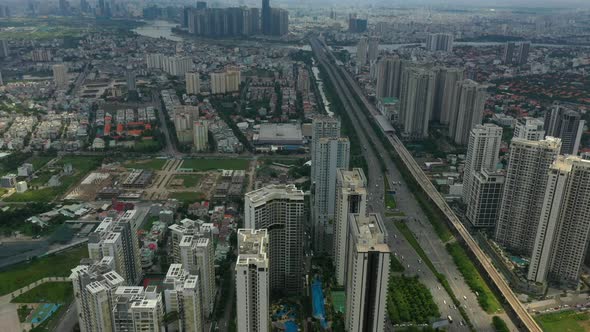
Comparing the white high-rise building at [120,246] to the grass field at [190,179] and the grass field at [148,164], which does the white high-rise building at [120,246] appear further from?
the grass field at [148,164]

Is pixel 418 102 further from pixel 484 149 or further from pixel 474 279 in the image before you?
pixel 474 279

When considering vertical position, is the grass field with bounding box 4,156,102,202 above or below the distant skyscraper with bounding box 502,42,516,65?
below

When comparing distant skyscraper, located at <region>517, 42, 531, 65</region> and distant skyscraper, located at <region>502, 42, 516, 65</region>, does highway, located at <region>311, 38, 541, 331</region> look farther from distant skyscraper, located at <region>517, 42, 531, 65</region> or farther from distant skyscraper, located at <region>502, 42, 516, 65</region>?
distant skyscraper, located at <region>517, 42, 531, 65</region>

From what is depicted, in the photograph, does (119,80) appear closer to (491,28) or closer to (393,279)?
(393,279)

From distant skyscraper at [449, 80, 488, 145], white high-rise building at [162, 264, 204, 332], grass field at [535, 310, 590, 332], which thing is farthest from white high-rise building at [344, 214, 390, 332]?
distant skyscraper at [449, 80, 488, 145]

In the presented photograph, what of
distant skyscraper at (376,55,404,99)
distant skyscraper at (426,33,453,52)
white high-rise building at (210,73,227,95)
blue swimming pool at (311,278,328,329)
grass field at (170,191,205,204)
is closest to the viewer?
blue swimming pool at (311,278,328,329)

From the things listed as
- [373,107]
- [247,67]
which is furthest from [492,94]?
[247,67]
